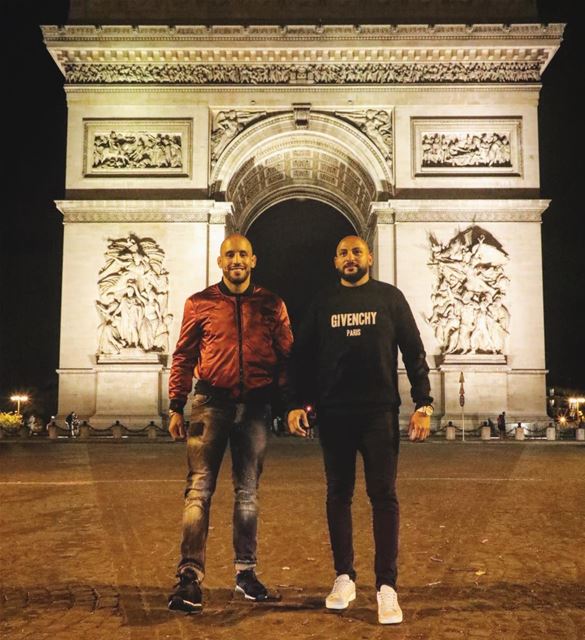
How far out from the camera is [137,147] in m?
25.2

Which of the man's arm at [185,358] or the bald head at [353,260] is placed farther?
the man's arm at [185,358]

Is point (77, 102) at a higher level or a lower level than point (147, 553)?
higher

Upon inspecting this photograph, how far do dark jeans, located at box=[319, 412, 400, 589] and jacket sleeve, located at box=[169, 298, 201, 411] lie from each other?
35.8 inches

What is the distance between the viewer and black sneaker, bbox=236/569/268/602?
4680mm

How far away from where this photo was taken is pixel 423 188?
24953 mm

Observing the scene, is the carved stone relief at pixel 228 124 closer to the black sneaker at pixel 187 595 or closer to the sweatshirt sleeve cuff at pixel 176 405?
the sweatshirt sleeve cuff at pixel 176 405

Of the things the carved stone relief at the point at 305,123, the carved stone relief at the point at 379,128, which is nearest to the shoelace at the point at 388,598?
the carved stone relief at the point at 305,123

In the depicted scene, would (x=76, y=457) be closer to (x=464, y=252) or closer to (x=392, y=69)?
(x=464, y=252)

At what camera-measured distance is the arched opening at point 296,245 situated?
119 feet

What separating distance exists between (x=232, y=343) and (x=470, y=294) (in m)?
20.2

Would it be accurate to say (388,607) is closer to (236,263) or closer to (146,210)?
(236,263)

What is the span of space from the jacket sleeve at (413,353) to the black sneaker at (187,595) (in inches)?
62.6

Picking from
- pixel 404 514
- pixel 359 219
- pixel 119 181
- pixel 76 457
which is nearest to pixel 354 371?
pixel 404 514

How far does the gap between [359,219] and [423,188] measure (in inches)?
241
